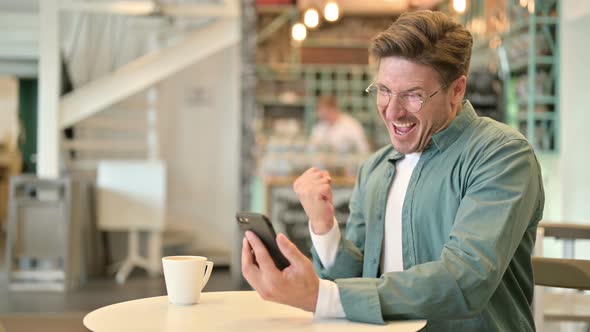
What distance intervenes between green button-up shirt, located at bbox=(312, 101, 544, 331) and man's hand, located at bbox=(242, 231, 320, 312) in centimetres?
7

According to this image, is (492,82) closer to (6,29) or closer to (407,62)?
(407,62)

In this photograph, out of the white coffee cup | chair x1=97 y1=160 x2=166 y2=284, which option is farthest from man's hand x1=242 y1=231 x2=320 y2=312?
chair x1=97 y1=160 x2=166 y2=284

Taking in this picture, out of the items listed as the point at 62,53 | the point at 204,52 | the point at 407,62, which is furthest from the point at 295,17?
the point at 407,62

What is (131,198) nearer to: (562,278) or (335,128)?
(335,128)

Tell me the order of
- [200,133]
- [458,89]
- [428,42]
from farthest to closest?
[200,133] → [458,89] → [428,42]

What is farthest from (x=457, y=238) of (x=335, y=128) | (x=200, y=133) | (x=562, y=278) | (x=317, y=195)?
(x=200, y=133)

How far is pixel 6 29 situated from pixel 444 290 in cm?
1065

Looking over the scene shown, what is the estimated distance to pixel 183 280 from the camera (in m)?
1.55

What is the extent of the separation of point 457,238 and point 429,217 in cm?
23

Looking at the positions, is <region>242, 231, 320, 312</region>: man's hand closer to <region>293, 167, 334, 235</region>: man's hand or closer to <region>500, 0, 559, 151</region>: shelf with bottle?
<region>293, 167, 334, 235</region>: man's hand

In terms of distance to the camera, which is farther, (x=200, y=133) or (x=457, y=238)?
(x=200, y=133)

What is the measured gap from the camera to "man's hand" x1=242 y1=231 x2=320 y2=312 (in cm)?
135

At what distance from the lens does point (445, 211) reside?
1685 mm

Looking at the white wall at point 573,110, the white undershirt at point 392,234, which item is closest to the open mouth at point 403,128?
the white undershirt at point 392,234
